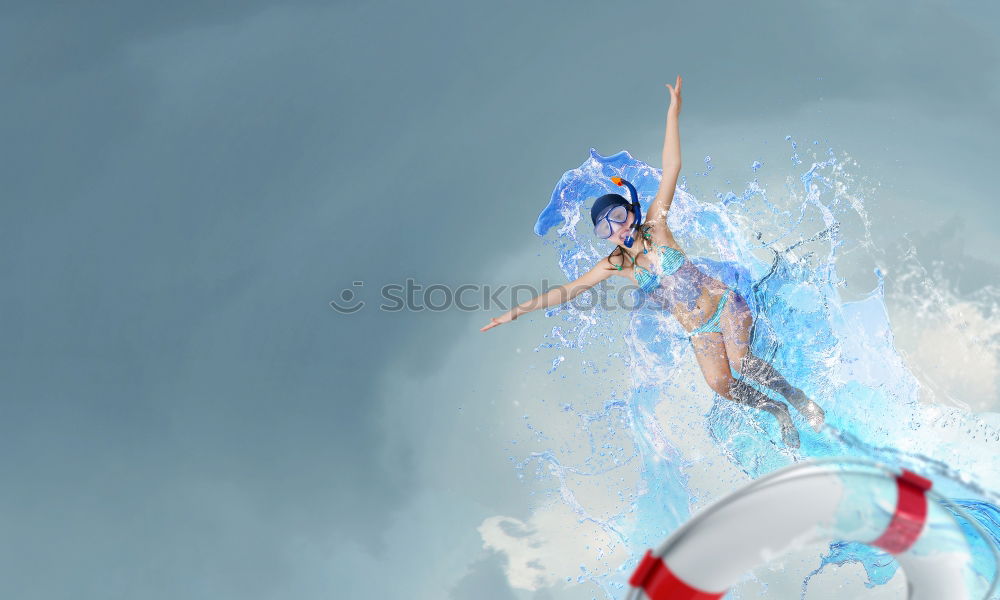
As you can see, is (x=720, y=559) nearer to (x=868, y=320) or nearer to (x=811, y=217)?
(x=868, y=320)

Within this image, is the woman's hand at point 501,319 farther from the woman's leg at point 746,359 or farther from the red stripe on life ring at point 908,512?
the red stripe on life ring at point 908,512

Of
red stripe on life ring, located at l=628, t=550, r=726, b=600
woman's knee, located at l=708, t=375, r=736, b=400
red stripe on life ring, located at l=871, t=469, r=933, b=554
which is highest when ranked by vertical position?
woman's knee, located at l=708, t=375, r=736, b=400

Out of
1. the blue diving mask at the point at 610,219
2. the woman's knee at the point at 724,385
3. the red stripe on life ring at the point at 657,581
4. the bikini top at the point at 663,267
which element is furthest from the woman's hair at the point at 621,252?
the red stripe on life ring at the point at 657,581

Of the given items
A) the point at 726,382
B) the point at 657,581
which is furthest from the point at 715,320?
the point at 657,581

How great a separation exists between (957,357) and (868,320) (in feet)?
7.82

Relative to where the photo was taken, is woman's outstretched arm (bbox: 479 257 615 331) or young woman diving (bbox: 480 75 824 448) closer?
young woman diving (bbox: 480 75 824 448)

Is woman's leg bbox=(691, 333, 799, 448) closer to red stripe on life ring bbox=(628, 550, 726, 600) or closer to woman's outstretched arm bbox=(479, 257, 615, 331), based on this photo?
woman's outstretched arm bbox=(479, 257, 615, 331)

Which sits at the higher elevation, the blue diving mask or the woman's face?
the blue diving mask

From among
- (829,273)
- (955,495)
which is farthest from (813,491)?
(829,273)

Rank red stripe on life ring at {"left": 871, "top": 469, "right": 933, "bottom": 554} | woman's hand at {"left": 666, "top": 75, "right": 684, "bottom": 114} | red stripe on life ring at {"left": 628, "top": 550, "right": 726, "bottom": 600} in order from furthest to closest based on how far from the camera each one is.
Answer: woman's hand at {"left": 666, "top": 75, "right": 684, "bottom": 114} < red stripe on life ring at {"left": 871, "top": 469, "right": 933, "bottom": 554} < red stripe on life ring at {"left": 628, "top": 550, "right": 726, "bottom": 600}

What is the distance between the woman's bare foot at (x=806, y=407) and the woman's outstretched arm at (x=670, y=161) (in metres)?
1.79

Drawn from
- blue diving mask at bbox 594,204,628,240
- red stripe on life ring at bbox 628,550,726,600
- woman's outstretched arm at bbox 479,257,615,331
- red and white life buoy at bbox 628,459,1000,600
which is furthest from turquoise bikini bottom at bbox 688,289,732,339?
red stripe on life ring at bbox 628,550,726,600

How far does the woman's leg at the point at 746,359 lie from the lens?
6203mm

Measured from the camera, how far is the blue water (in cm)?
674
